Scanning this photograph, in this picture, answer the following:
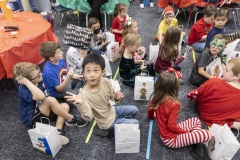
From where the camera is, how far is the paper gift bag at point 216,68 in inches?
97.4

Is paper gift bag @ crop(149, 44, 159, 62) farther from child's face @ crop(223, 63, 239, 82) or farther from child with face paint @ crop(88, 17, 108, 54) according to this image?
child's face @ crop(223, 63, 239, 82)

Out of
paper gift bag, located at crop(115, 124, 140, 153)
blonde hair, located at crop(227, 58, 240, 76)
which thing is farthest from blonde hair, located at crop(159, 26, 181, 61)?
paper gift bag, located at crop(115, 124, 140, 153)

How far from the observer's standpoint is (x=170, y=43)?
269 cm

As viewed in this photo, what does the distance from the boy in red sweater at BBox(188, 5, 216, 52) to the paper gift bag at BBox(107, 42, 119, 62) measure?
1.33 metres

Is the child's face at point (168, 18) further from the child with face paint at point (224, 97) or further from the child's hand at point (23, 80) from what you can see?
the child's hand at point (23, 80)

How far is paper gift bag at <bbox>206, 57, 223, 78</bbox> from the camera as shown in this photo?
2474 mm

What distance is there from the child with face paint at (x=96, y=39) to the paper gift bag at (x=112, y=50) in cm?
14

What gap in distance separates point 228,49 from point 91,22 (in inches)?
80.3

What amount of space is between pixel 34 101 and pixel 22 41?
933 millimetres

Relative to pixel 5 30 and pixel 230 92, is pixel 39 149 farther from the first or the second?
pixel 230 92

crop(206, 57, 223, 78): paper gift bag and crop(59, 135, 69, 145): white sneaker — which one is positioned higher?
crop(206, 57, 223, 78): paper gift bag

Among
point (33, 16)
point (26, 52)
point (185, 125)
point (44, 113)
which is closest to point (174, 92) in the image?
point (185, 125)

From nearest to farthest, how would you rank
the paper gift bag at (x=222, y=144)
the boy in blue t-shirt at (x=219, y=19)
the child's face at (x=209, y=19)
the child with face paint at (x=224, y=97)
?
1. the paper gift bag at (x=222, y=144)
2. the child with face paint at (x=224, y=97)
3. the boy in blue t-shirt at (x=219, y=19)
4. the child's face at (x=209, y=19)

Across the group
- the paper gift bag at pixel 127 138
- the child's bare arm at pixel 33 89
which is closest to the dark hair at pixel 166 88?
the paper gift bag at pixel 127 138
